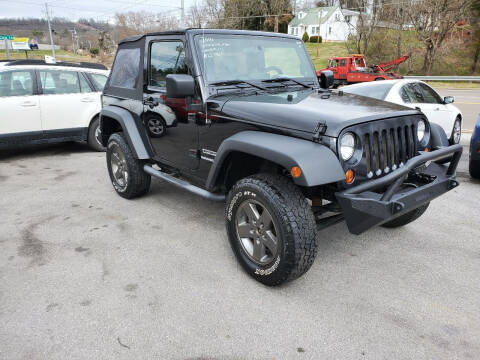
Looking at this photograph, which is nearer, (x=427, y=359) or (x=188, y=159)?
(x=427, y=359)

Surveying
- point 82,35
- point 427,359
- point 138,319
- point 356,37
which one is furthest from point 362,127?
point 82,35

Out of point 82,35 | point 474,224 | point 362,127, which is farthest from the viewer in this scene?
point 82,35

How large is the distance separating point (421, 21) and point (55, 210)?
4044 cm

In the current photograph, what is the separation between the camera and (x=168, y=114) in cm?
389

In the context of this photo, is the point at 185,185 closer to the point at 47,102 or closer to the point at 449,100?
the point at 47,102

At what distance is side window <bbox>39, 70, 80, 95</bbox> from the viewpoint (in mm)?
7027

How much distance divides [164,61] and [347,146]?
7.31ft

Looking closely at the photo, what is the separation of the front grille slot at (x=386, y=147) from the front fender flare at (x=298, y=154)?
13.3 inches

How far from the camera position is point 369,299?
287cm

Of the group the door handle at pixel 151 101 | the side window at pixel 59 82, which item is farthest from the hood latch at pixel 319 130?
the side window at pixel 59 82

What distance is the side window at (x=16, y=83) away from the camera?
21.8 ft

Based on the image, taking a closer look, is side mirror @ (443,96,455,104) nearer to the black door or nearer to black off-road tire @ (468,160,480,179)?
black off-road tire @ (468,160,480,179)

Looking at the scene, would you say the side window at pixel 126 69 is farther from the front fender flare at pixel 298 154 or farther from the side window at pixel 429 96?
the side window at pixel 429 96

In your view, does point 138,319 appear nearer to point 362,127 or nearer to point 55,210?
point 362,127
